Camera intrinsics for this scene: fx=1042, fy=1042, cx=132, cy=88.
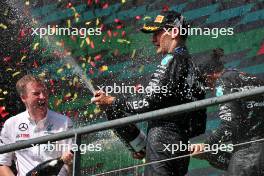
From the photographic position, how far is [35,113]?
23.4ft

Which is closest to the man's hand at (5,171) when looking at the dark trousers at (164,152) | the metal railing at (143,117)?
the metal railing at (143,117)

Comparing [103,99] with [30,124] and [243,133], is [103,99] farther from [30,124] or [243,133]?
[243,133]

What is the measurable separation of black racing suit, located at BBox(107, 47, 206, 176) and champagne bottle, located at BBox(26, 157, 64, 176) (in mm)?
539

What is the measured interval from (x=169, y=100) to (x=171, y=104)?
0.03m

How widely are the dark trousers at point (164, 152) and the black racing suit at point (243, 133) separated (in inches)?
8.3

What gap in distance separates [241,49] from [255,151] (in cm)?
258

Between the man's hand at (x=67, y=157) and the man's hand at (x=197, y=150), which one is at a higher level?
the man's hand at (x=197, y=150)

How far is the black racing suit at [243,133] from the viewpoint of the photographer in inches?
216

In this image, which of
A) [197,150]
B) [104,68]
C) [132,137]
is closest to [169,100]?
[132,137]

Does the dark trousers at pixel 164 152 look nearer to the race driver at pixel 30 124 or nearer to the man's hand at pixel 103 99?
the man's hand at pixel 103 99

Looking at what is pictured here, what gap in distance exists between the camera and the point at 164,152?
19.1ft

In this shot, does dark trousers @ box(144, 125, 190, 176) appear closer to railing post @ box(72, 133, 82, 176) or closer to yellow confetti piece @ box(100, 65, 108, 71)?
railing post @ box(72, 133, 82, 176)

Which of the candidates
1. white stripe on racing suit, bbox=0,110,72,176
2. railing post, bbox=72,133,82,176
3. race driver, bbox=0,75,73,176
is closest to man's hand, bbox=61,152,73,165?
white stripe on racing suit, bbox=0,110,72,176

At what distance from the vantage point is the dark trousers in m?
5.70
